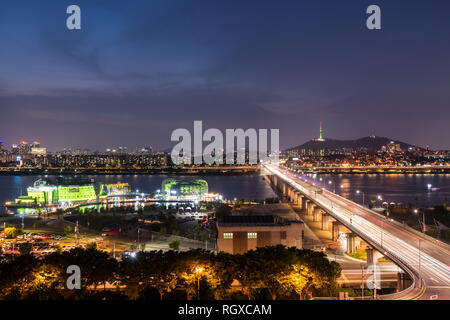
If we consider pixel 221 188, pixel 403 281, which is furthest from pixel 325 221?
pixel 221 188

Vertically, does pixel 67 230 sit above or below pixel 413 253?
below

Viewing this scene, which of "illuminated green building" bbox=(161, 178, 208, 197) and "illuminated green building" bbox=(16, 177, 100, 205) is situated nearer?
"illuminated green building" bbox=(16, 177, 100, 205)

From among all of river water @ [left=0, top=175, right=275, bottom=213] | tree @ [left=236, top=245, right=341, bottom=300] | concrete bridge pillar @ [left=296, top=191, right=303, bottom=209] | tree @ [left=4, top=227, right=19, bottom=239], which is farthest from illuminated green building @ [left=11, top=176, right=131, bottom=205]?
tree @ [left=236, top=245, right=341, bottom=300]

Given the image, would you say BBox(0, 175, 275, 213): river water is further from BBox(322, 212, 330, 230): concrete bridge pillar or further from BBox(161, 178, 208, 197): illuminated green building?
BBox(322, 212, 330, 230): concrete bridge pillar

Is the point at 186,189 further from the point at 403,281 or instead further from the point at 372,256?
the point at 403,281

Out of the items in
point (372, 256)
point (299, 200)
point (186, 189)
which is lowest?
point (372, 256)

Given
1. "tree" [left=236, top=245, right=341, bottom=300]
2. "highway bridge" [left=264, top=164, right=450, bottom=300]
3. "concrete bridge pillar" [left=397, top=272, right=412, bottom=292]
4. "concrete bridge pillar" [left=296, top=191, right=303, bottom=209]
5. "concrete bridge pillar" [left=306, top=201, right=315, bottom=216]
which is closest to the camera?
"highway bridge" [left=264, top=164, right=450, bottom=300]

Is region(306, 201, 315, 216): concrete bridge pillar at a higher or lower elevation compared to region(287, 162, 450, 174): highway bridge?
lower

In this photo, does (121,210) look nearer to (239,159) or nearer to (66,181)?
(66,181)

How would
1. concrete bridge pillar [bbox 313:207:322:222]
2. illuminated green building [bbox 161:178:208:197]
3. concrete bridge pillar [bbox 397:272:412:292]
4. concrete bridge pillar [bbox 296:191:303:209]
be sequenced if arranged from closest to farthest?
concrete bridge pillar [bbox 397:272:412:292], concrete bridge pillar [bbox 313:207:322:222], concrete bridge pillar [bbox 296:191:303:209], illuminated green building [bbox 161:178:208:197]

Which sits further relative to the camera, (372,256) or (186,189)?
(186,189)

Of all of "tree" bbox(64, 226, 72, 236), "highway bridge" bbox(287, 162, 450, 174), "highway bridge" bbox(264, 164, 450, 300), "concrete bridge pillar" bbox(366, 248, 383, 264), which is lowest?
"tree" bbox(64, 226, 72, 236)

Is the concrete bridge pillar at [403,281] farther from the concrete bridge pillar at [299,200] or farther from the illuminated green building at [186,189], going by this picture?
the illuminated green building at [186,189]

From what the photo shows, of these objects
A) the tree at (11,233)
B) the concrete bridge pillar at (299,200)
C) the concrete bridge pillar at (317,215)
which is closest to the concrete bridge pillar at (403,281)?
the concrete bridge pillar at (317,215)
